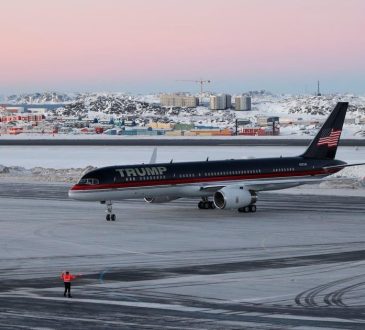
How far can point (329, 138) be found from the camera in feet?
238

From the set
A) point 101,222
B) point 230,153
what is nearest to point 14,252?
point 101,222

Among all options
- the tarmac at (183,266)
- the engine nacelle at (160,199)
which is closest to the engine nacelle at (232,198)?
the tarmac at (183,266)

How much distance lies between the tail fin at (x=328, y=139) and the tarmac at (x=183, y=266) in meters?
4.14

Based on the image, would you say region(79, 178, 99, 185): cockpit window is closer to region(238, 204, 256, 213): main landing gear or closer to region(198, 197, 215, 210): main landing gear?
region(198, 197, 215, 210): main landing gear

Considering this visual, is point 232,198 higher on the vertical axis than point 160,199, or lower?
higher

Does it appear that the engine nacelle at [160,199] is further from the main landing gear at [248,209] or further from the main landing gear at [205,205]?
the main landing gear at [248,209]

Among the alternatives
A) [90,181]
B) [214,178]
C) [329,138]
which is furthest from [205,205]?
[329,138]

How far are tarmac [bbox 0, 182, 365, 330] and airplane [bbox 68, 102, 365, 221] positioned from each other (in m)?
1.41

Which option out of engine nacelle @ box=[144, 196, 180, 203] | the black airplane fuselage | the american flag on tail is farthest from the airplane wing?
the american flag on tail

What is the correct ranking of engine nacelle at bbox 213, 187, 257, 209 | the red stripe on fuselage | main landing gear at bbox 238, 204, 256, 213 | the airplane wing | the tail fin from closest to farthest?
the red stripe on fuselage
engine nacelle at bbox 213, 187, 257, 209
the airplane wing
main landing gear at bbox 238, 204, 256, 213
the tail fin

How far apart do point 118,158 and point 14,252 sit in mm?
68680

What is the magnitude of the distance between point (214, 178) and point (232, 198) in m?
3.13

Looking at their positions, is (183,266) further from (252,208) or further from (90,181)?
(252,208)

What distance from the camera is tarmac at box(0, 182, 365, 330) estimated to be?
30.8 metres
